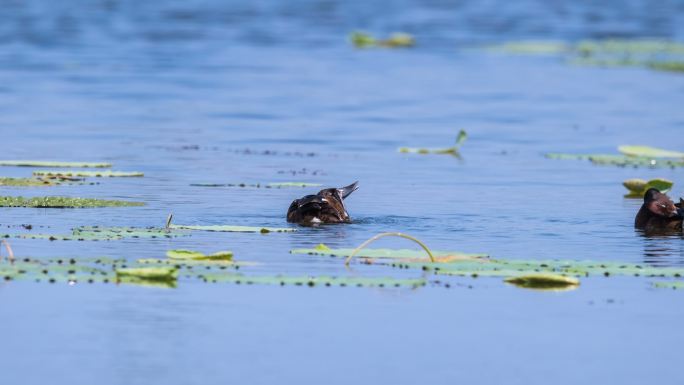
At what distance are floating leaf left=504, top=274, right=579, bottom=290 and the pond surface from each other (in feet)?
0.64

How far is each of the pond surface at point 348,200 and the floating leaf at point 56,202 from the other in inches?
8.9

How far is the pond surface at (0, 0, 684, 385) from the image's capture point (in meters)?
9.17

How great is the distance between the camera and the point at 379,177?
61.8 feet

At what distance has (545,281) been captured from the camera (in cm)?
1121

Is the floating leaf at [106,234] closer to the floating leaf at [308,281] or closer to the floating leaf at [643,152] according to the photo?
the floating leaf at [308,281]

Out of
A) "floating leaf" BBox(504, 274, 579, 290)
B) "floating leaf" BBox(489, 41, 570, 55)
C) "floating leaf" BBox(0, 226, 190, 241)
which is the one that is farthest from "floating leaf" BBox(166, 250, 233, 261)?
"floating leaf" BBox(489, 41, 570, 55)

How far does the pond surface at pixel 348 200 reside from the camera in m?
9.17

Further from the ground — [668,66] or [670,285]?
[668,66]

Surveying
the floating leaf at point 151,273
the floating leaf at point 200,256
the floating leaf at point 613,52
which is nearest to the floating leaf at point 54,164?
the floating leaf at point 200,256

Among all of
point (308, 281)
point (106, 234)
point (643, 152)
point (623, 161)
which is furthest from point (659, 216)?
point (623, 161)

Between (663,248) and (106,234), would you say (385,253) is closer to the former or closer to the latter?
(106,234)

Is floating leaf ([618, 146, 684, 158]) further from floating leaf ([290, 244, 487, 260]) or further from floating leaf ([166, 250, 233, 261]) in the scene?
floating leaf ([166, 250, 233, 261])

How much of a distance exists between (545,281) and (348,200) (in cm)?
586

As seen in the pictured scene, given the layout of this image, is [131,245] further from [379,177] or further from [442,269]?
[379,177]
